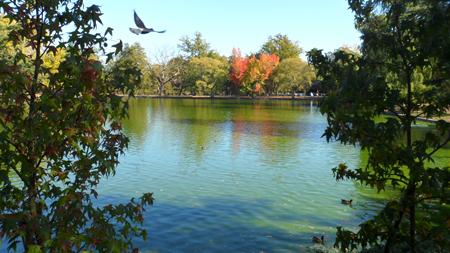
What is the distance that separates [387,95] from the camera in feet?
20.9

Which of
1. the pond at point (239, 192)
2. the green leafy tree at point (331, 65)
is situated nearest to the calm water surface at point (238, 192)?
the pond at point (239, 192)

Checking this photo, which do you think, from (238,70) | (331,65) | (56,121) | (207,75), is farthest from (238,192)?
(207,75)

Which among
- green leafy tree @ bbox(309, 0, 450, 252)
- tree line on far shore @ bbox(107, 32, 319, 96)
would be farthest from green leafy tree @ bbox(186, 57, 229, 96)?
green leafy tree @ bbox(309, 0, 450, 252)

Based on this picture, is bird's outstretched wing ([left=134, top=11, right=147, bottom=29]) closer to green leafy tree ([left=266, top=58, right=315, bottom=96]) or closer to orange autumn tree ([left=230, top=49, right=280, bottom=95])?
green leafy tree ([left=266, top=58, right=315, bottom=96])

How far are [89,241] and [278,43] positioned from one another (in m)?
133

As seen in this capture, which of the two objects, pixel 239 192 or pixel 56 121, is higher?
pixel 56 121

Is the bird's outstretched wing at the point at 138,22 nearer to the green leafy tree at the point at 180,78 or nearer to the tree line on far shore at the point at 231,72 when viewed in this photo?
the tree line on far shore at the point at 231,72

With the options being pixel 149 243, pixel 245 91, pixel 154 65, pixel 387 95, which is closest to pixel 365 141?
pixel 387 95

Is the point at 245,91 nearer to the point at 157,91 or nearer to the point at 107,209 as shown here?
the point at 157,91

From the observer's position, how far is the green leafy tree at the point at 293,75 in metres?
104

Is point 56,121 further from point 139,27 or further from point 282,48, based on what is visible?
point 282,48

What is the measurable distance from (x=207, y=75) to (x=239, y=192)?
105791 mm

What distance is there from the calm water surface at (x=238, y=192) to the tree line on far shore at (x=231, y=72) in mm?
70496

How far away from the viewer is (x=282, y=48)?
433 feet
